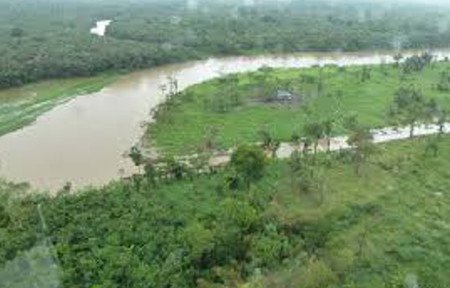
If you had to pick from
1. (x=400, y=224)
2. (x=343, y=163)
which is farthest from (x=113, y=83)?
(x=400, y=224)

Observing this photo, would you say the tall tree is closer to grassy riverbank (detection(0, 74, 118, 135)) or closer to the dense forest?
grassy riverbank (detection(0, 74, 118, 135))

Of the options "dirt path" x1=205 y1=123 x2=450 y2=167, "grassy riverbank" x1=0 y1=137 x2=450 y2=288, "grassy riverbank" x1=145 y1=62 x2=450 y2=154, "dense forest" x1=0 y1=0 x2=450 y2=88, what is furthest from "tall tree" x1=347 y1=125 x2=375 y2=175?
"dense forest" x1=0 y1=0 x2=450 y2=88

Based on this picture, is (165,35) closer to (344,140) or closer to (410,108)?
(410,108)

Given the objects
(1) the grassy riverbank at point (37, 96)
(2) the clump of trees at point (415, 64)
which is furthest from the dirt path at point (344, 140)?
(2) the clump of trees at point (415, 64)

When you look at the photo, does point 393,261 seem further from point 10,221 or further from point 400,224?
point 10,221

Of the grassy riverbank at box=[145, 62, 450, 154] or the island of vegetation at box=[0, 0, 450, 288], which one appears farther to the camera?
the grassy riverbank at box=[145, 62, 450, 154]

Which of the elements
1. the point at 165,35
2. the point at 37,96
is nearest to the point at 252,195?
the point at 37,96
